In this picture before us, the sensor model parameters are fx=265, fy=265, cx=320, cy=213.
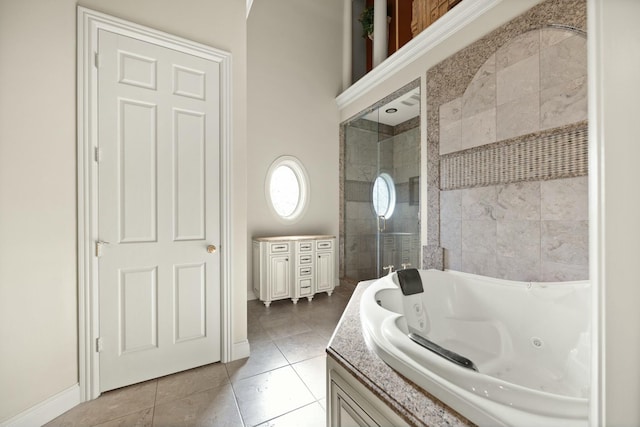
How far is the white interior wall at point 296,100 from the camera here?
363 cm

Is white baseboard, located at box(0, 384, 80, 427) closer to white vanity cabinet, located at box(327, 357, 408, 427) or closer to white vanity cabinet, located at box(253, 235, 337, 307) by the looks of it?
white vanity cabinet, located at box(327, 357, 408, 427)

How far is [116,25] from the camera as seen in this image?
170 centimetres

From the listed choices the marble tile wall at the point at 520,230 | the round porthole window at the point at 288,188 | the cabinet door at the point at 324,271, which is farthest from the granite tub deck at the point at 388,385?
the round porthole window at the point at 288,188

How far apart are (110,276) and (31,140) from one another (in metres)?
0.86

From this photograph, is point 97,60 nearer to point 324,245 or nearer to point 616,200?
point 616,200

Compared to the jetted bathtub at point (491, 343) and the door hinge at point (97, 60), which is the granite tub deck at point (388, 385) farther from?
the door hinge at point (97, 60)

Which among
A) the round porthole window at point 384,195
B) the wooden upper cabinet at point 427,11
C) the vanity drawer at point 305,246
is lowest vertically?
the vanity drawer at point 305,246

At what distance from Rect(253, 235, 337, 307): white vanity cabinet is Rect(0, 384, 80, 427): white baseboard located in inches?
74.3

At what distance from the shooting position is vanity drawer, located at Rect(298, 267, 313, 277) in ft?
11.2

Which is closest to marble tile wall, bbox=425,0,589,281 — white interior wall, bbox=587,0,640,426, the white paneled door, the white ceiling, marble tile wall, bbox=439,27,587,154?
marble tile wall, bbox=439,27,587,154

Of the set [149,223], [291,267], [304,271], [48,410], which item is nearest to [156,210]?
[149,223]

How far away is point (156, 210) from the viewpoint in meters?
1.83

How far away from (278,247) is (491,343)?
7.58 ft

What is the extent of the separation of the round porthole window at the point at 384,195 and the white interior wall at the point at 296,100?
631 millimetres
